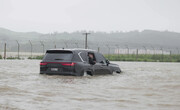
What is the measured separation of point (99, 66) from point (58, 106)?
33.5 feet

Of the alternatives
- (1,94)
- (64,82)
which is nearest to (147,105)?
(1,94)

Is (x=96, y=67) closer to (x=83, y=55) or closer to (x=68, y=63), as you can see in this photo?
(x=83, y=55)

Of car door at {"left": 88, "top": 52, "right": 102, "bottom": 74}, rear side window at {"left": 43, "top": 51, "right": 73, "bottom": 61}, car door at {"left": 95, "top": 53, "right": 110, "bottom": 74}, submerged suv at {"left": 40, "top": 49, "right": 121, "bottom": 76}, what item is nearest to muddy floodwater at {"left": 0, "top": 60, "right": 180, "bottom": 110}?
submerged suv at {"left": 40, "top": 49, "right": 121, "bottom": 76}

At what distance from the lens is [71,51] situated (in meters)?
18.9

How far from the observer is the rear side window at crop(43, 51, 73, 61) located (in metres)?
18.7

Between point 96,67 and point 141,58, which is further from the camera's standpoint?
point 141,58

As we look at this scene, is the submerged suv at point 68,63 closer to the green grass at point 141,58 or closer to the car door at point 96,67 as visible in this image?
the car door at point 96,67

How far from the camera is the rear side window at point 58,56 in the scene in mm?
18719

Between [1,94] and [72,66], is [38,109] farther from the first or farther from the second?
[72,66]

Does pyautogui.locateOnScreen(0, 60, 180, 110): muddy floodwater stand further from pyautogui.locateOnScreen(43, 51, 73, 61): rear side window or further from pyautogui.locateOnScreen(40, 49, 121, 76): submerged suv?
pyautogui.locateOnScreen(43, 51, 73, 61): rear side window

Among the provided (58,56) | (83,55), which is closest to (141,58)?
(83,55)

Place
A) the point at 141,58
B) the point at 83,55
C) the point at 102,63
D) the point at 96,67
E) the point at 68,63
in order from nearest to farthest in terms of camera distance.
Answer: the point at 68,63
the point at 83,55
the point at 96,67
the point at 102,63
the point at 141,58

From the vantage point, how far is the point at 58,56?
18.8 metres

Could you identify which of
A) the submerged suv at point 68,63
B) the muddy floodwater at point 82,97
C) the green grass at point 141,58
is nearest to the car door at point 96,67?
the submerged suv at point 68,63
